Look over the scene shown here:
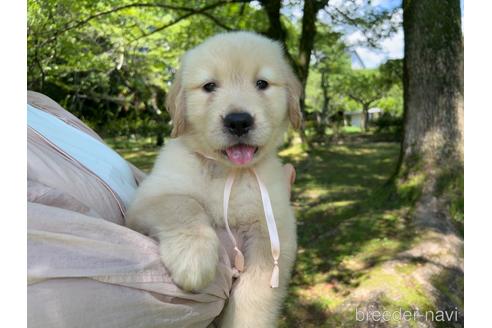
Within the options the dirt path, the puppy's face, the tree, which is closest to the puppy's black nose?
the puppy's face

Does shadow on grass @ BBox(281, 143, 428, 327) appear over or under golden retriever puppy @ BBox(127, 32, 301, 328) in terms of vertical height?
under

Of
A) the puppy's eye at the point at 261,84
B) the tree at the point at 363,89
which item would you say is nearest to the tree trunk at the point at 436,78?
the puppy's eye at the point at 261,84

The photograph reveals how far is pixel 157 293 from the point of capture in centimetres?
157

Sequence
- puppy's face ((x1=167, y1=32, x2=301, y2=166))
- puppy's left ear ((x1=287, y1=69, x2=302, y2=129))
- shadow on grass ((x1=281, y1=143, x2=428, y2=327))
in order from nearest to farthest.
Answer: puppy's face ((x1=167, y1=32, x2=301, y2=166)) < puppy's left ear ((x1=287, y1=69, x2=302, y2=129)) < shadow on grass ((x1=281, y1=143, x2=428, y2=327))

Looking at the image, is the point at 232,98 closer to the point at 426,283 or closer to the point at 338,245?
the point at 426,283

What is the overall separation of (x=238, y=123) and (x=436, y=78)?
422cm

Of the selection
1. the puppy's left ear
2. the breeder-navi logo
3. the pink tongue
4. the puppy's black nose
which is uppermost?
the puppy's left ear

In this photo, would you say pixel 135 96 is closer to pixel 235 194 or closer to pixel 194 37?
pixel 194 37

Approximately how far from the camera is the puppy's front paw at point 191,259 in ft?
5.28

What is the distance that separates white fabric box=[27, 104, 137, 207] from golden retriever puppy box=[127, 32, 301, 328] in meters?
0.24

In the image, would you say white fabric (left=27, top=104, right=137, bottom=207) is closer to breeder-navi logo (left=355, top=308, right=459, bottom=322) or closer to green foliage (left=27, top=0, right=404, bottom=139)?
breeder-navi logo (left=355, top=308, right=459, bottom=322)

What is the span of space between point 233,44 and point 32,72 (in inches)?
350

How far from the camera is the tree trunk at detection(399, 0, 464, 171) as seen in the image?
5305 mm

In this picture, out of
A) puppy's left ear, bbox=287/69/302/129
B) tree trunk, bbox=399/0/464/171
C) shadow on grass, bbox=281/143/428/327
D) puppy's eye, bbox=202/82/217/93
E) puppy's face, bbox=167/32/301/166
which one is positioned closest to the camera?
puppy's face, bbox=167/32/301/166
